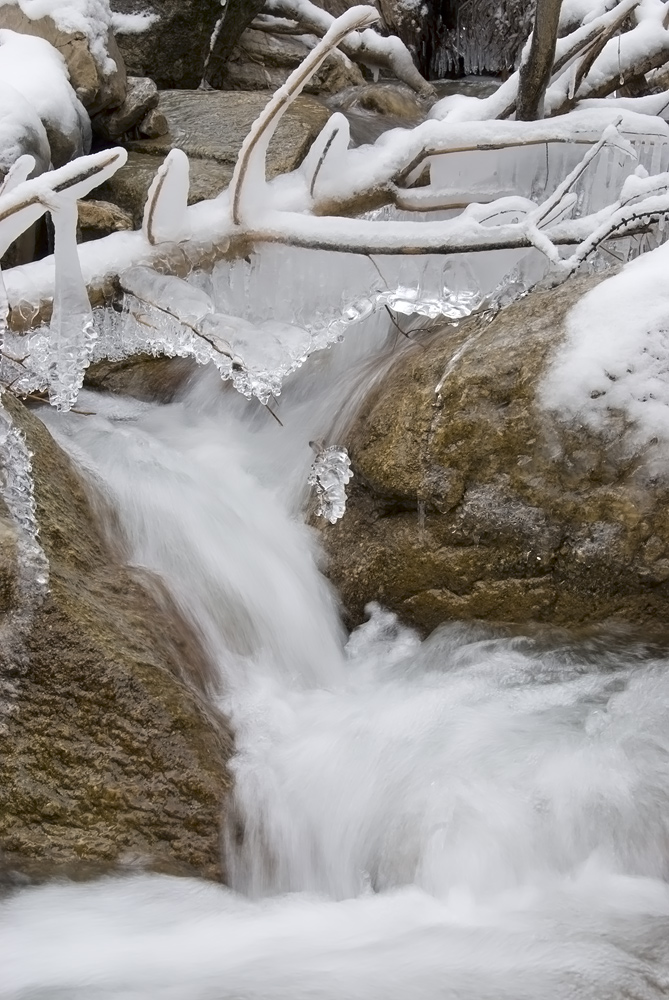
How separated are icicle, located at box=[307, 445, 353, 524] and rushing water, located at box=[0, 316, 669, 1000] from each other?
0.66 ft

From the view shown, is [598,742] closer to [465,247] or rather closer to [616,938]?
[616,938]

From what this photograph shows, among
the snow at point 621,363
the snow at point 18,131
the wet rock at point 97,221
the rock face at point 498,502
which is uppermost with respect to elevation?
the snow at point 18,131

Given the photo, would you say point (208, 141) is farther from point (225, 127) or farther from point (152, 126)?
point (152, 126)

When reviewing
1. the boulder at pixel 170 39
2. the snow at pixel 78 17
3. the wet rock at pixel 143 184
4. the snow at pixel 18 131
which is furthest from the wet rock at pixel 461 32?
the snow at pixel 18 131

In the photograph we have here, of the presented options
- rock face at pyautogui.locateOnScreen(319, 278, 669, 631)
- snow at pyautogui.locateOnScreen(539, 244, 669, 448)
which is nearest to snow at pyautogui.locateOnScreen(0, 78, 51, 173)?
rock face at pyautogui.locateOnScreen(319, 278, 669, 631)

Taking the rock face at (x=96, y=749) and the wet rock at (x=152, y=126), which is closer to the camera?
the rock face at (x=96, y=749)

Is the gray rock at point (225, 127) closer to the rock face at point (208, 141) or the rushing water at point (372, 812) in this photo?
the rock face at point (208, 141)

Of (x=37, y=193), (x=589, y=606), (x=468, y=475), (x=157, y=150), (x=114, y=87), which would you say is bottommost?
(x=589, y=606)

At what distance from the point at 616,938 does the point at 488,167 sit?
3.09 meters

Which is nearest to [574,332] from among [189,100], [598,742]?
[598,742]

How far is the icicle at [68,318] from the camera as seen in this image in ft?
9.41

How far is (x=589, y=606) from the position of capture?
291 cm

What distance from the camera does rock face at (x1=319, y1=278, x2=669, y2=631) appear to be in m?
2.82

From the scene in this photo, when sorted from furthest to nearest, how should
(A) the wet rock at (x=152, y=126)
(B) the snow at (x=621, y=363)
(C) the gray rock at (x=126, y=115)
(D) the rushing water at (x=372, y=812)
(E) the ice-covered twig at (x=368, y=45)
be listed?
(E) the ice-covered twig at (x=368, y=45) → (A) the wet rock at (x=152, y=126) → (C) the gray rock at (x=126, y=115) → (B) the snow at (x=621, y=363) → (D) the rushing water at (x=372, y=812)
